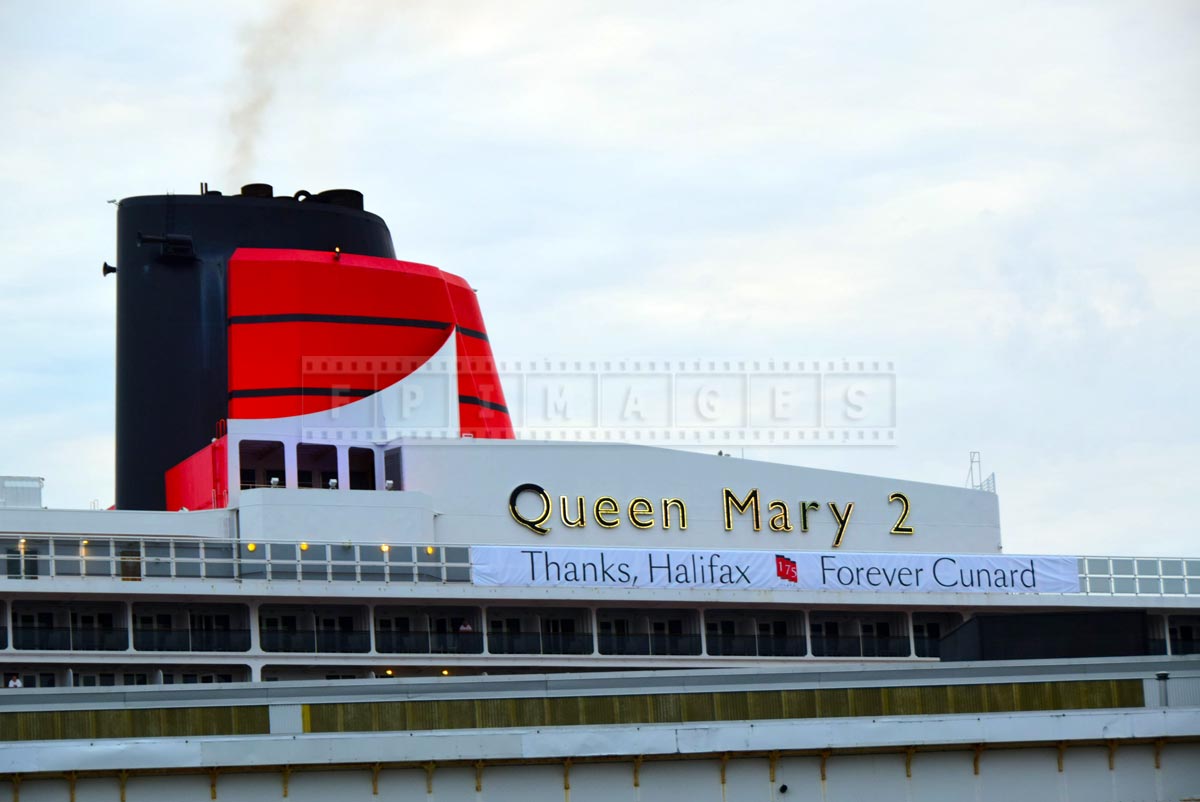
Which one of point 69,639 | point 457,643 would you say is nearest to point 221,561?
point 69,639

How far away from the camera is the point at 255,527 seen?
53.9 m

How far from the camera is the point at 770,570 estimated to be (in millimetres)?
57719

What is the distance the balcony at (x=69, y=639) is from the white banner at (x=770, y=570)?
28.8ft

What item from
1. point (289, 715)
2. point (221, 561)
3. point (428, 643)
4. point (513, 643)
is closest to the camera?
point (289, 715)

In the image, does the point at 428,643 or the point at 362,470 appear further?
the point at 362,470

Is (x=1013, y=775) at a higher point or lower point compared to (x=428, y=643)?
lower

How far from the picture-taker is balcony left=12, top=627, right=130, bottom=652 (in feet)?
167

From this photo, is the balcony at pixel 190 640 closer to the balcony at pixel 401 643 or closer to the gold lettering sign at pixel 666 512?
the balcony at pixel 401 643

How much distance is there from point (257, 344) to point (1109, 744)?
81.9 ft

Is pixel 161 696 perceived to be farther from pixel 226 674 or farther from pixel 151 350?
pixel 151 350

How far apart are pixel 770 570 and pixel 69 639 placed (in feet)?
58.5

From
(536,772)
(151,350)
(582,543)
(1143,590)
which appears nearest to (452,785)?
(536,772)

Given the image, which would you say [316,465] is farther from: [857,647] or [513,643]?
[857,647]

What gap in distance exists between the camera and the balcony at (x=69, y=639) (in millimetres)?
51031
